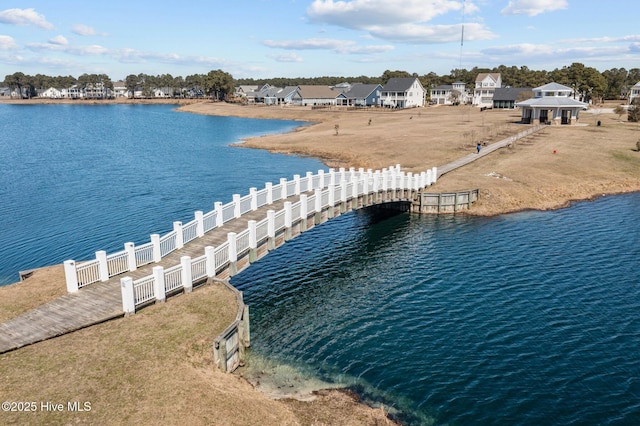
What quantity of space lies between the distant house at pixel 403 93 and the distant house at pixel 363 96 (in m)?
4.13

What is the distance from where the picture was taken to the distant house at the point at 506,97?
12444 cm

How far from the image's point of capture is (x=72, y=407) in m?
12.9

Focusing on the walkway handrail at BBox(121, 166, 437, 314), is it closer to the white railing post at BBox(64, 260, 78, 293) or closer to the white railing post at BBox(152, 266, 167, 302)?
the white railing post at BBox(152, 266, 167, 302)

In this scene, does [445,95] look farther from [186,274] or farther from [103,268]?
[103,268]

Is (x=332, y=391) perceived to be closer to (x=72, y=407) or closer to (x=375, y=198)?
(x=72, y=407)

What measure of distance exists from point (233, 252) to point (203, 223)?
174 inches

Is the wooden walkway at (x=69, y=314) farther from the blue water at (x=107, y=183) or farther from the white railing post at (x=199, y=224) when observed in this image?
the blue water at (x=107, y=183)

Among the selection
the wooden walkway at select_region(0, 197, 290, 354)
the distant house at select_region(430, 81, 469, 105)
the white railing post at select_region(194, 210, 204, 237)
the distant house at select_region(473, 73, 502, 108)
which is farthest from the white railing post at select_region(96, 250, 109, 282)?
the distant house at select_region(430, 81, 469, 105)

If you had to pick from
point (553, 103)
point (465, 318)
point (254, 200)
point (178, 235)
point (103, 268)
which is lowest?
point (465, 318)

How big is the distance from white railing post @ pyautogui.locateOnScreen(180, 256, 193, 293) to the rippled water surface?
3743mm

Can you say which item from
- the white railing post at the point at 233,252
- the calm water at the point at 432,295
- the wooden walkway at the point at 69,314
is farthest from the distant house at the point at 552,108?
the wooden walkway at the point at 69,314

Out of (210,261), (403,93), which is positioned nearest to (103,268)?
(210,261)

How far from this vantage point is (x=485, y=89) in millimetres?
148625

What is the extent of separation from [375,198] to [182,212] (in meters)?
17.2
